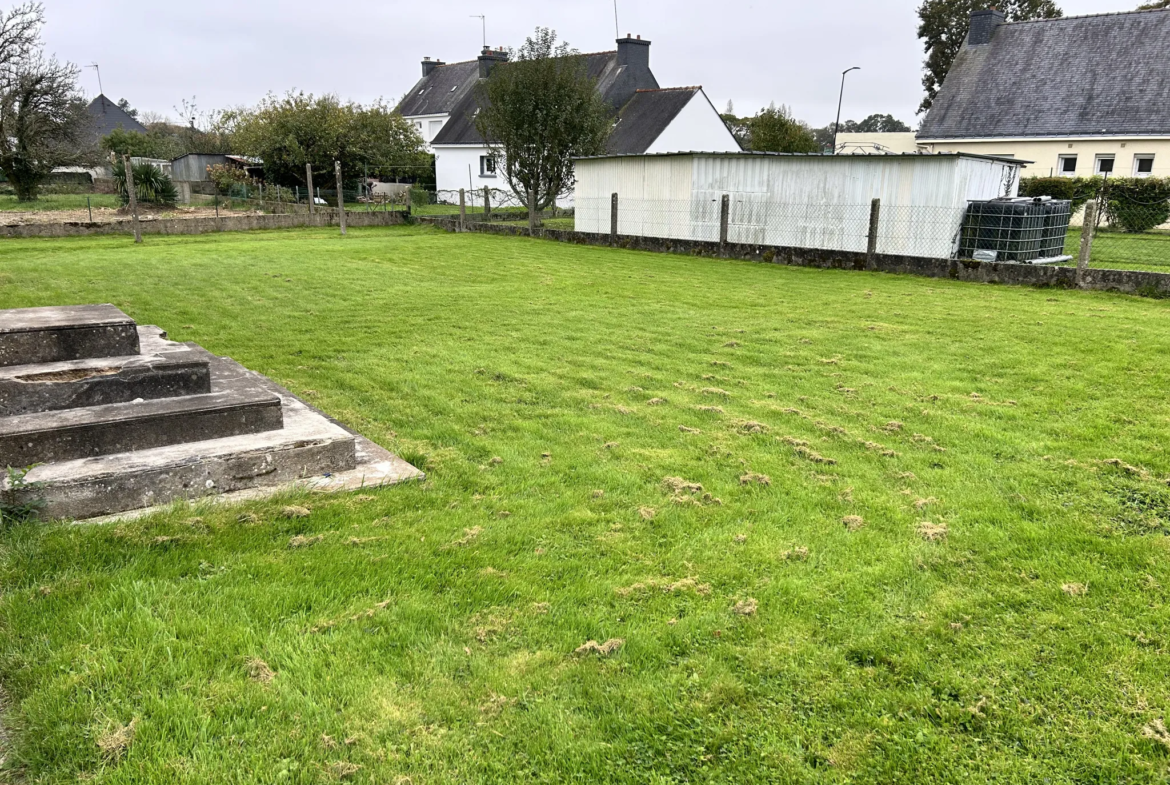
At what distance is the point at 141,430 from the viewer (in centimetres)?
388

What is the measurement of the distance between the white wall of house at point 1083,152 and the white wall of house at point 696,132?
8.82 metres

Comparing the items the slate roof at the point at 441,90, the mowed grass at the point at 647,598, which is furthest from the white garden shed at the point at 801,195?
the slate roof at the point at 441,90

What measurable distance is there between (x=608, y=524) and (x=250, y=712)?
1735 millimetres

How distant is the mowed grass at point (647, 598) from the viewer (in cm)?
220

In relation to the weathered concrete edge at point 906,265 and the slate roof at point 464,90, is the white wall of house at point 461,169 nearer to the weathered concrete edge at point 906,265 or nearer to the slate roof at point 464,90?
the slate roof at point 464,90

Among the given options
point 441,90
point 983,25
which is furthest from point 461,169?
point 983,25

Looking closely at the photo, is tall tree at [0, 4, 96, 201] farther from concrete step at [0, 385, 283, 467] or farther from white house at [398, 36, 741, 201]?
concrete step at [0, 385, 283, 467]

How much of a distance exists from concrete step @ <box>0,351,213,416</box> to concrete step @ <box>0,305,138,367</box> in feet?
0.28

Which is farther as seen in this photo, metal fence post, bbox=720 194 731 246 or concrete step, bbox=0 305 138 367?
metal fence post, bbox=720 194 731 246

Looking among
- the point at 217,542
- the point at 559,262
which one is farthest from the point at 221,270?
the point at 217,542

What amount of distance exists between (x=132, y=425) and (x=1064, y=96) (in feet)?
105

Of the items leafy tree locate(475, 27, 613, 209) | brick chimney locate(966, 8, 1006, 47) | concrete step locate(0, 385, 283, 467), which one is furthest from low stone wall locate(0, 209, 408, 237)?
brick chimney locate(966, 8, 1006, 47)

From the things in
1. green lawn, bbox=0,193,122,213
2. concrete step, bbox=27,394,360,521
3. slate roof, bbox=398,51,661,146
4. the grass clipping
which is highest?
slate roof, bbox=398,51,661,146

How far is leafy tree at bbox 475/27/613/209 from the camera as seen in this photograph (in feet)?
70.8
